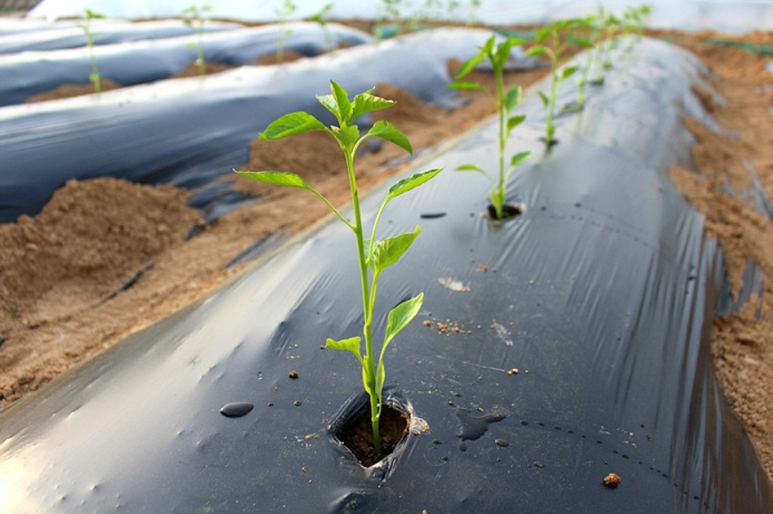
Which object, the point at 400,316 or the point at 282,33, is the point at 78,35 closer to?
the point at 282,33

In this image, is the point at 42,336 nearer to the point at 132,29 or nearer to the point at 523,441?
the point at 523,441

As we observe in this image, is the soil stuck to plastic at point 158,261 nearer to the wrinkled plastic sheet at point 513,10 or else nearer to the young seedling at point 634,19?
the young seedling at point 634,19

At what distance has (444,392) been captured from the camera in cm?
149

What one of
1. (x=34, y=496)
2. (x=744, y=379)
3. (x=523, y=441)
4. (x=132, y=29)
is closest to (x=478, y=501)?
(x=523, y=441)

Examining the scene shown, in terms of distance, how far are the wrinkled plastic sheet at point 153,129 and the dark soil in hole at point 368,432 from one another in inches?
104

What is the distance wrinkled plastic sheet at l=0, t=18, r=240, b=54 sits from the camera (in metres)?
7.11

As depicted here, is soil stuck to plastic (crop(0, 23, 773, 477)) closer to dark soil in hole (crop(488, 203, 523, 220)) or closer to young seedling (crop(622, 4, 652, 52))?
dark soil in hole (crop(488, 203, 523, 220))

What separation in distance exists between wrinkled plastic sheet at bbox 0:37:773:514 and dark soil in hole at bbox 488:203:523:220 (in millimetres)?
57

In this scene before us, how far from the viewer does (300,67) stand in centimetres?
580

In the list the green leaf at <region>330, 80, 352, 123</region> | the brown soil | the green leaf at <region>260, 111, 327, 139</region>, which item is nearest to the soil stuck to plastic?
the brown soil

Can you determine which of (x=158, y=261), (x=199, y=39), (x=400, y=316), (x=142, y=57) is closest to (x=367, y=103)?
(x=400, y=316)

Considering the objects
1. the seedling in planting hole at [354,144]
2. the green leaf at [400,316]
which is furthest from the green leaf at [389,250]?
the green leaf at [400,316]

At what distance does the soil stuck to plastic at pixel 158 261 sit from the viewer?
2.23 meters

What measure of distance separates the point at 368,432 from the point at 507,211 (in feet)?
4.85
